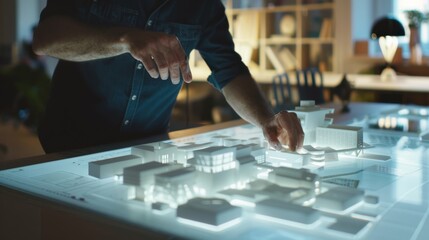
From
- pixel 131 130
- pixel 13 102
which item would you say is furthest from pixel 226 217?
pixel 13 102

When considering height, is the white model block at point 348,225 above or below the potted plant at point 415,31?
below

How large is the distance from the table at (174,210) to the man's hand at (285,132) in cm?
6

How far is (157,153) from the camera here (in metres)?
1.09

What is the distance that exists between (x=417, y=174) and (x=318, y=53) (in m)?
4.33

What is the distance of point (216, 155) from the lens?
37.5 inches

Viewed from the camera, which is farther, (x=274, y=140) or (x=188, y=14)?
(x=188, y=14)

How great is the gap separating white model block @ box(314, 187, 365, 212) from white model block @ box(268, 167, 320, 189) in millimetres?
31

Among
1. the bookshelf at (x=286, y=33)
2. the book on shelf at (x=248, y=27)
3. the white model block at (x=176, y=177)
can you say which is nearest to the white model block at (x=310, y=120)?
the white model block at (x=176, y=177)

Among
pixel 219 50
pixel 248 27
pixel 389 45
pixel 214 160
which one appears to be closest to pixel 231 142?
pixel 214 160

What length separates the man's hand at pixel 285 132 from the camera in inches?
49.9

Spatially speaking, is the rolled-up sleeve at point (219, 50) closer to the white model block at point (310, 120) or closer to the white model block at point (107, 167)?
the white model block at point (310, 120)

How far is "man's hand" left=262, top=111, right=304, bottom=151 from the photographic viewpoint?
4.16 feet

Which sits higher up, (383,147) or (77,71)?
(77,71)

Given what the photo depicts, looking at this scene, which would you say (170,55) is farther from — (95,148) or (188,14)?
(188,14)
